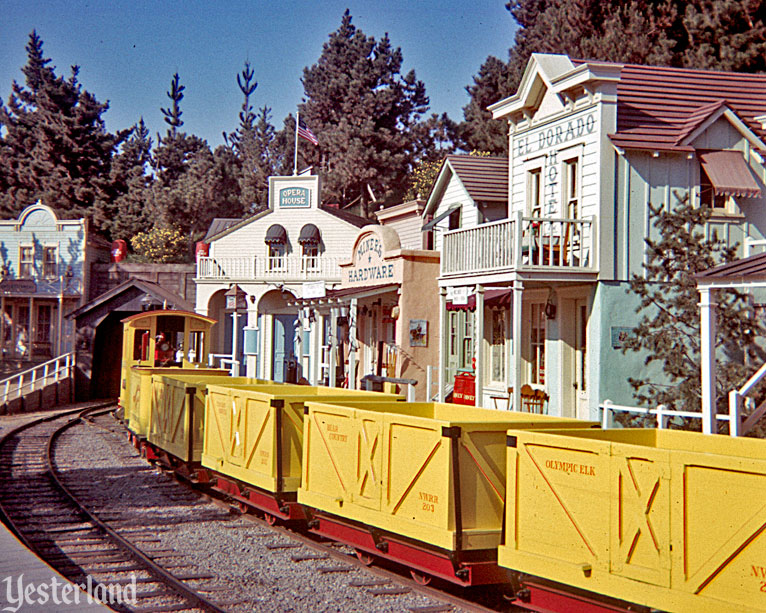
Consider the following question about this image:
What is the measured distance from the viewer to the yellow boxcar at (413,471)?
7.62 meters

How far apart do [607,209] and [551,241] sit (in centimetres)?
128

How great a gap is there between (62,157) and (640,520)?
65.5m

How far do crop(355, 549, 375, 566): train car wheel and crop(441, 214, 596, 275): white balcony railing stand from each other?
8.74m

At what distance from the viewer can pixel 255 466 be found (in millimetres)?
11023

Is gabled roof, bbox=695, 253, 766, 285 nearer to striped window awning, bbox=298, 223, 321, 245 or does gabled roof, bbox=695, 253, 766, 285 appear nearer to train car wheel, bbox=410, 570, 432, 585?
train car wheel, bbox=410, 570, 432, 585

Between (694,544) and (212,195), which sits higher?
(212,195)

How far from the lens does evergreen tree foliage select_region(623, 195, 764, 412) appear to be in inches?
600

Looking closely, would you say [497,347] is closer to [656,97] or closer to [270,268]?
[656,97]

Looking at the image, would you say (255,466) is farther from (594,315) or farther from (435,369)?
(435,369)

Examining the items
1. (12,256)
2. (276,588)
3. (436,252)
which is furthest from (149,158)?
(276,588)

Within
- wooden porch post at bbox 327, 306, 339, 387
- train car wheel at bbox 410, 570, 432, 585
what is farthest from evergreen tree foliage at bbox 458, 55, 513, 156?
train car wheel at bbox 410, 570, 432, 585

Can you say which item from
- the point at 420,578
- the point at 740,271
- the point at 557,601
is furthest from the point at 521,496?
the point at 740,271

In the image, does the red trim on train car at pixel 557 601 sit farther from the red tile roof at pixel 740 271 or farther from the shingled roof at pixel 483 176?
the shingled roof at pixel 483 176

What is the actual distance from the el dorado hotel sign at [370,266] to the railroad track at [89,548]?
381 inches
